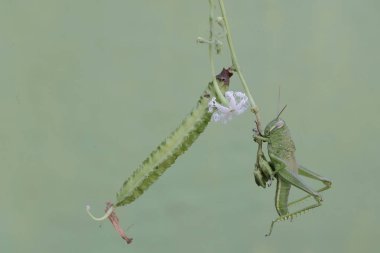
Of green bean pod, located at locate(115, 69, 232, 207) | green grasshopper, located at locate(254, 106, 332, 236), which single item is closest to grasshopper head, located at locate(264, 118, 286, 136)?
green grasshopper, located at locate(254, 106, 332, 236)

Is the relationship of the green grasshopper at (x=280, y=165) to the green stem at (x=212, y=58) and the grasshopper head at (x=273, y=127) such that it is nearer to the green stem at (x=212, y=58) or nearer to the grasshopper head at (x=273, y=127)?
the grasshopper head at (x=273, y=127)

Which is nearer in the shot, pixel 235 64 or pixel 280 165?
pixel 235 64

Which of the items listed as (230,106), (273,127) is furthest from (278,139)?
(230,106)

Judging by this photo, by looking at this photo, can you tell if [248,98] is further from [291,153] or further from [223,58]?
[223,58]

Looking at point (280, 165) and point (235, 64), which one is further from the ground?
point (235, 64)

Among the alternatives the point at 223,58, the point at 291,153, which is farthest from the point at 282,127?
the point at 223,58

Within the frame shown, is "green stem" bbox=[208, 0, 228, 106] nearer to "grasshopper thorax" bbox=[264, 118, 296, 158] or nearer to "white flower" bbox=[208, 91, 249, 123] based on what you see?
"white flower" bbox=[208, 91, 249, 123]

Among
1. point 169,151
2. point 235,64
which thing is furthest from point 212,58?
point 169,151

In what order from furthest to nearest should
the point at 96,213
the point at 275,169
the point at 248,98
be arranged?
the point at 96,213 → the point at 275,169 → the point at 248,98

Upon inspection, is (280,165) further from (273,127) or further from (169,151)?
(169,151)
